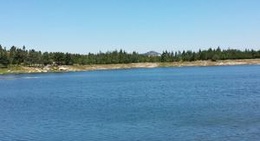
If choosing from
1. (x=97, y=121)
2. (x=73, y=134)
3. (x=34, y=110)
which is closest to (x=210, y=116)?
(x=97, y=121)

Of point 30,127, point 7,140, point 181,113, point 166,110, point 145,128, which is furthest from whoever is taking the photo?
point 166,110

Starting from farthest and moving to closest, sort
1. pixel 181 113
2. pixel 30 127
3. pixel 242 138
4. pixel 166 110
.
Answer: pixel 166 110, pixel 181 113, pixel 30 127, pixel 242 138

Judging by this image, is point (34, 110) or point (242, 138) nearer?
point (242, 138)

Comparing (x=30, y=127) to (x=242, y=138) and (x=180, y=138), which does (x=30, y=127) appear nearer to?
(x=180, y=138)

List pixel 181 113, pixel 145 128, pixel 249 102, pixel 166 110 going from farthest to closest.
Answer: pixel 249 102 < pixel 166 110 < pixel 181 113 < pixel 145 128

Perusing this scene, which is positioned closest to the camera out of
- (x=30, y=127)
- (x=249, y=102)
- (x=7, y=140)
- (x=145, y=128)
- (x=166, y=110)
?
(x=7, y=140)

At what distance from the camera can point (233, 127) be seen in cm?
4538

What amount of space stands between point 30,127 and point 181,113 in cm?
1825

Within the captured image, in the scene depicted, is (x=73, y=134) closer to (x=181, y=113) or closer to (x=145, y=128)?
(x=145, y=128)

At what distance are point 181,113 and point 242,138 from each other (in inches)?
713

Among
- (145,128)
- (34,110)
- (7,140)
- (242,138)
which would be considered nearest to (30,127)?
(7,140)

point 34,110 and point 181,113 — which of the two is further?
point 34,110

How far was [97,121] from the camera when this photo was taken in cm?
5403

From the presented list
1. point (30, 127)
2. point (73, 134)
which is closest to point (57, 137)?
point (73, 134)
